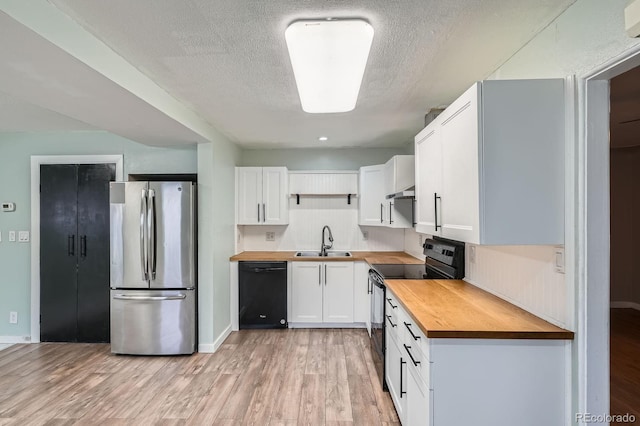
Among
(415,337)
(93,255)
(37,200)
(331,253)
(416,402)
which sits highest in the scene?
(37,200)

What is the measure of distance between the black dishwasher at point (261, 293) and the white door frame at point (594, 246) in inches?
118

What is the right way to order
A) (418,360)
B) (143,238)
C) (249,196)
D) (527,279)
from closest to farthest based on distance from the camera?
(418,360), (527,279), (143,238), (249,196)

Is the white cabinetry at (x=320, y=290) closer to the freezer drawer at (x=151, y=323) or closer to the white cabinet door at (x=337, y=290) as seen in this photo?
the white cabinet door at (x=337, y=290)

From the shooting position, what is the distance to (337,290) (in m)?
3.90

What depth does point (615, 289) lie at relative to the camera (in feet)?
15.0

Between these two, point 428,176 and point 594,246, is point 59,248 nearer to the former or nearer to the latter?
point 428,176

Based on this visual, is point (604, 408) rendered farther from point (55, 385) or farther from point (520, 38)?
point (55, 385)

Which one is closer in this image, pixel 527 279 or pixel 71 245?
pixel 527 279

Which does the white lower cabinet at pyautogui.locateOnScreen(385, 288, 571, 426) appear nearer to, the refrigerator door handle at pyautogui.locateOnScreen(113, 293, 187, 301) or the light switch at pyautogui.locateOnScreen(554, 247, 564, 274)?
the light switch at pyautogui.locateOnScreen(554, 247, 564, 274)

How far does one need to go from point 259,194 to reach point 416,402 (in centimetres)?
313

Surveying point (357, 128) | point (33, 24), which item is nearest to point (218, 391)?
point (33, 24)

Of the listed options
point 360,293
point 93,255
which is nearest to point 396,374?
point 360,293

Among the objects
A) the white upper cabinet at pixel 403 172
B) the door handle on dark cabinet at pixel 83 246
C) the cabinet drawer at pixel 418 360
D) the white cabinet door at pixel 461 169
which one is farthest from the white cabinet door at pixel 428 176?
the door handle on dark cabinet at pixel 83 246

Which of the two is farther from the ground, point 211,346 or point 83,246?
point 83,246
